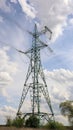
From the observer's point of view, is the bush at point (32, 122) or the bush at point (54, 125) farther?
the bush at point (32, 122)

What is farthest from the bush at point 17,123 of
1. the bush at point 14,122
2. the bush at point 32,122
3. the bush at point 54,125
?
the bush at point 54,125

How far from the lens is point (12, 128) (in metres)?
44.9

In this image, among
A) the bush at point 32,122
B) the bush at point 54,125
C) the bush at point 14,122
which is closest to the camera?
the bush at point 14,122

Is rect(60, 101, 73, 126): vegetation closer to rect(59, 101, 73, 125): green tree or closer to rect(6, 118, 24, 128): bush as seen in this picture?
rect(59, 101, 73, 125): green tree

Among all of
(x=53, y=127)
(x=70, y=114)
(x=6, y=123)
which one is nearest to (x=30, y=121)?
(x=53, y=127)

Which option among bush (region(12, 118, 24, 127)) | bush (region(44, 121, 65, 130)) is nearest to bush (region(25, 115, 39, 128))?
bush (region(44, 121, 65, 130))

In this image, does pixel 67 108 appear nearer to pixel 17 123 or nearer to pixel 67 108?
pixel 67 108

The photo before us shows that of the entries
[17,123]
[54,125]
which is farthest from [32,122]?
[17,123]

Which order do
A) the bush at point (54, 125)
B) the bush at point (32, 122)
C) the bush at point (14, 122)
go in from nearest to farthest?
the bush at point (14, 122), the bush at point (54, 125), the bush at point (32, 122)

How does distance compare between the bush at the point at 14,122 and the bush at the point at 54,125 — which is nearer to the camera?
the bush at the point at 14,122

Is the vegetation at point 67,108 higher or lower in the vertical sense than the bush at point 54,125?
higher

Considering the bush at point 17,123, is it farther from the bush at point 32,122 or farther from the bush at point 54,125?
the bush at point 54,125

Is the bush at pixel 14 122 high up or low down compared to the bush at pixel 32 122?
down

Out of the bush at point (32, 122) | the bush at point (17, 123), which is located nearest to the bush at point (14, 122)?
the bush at point (17, 123)
